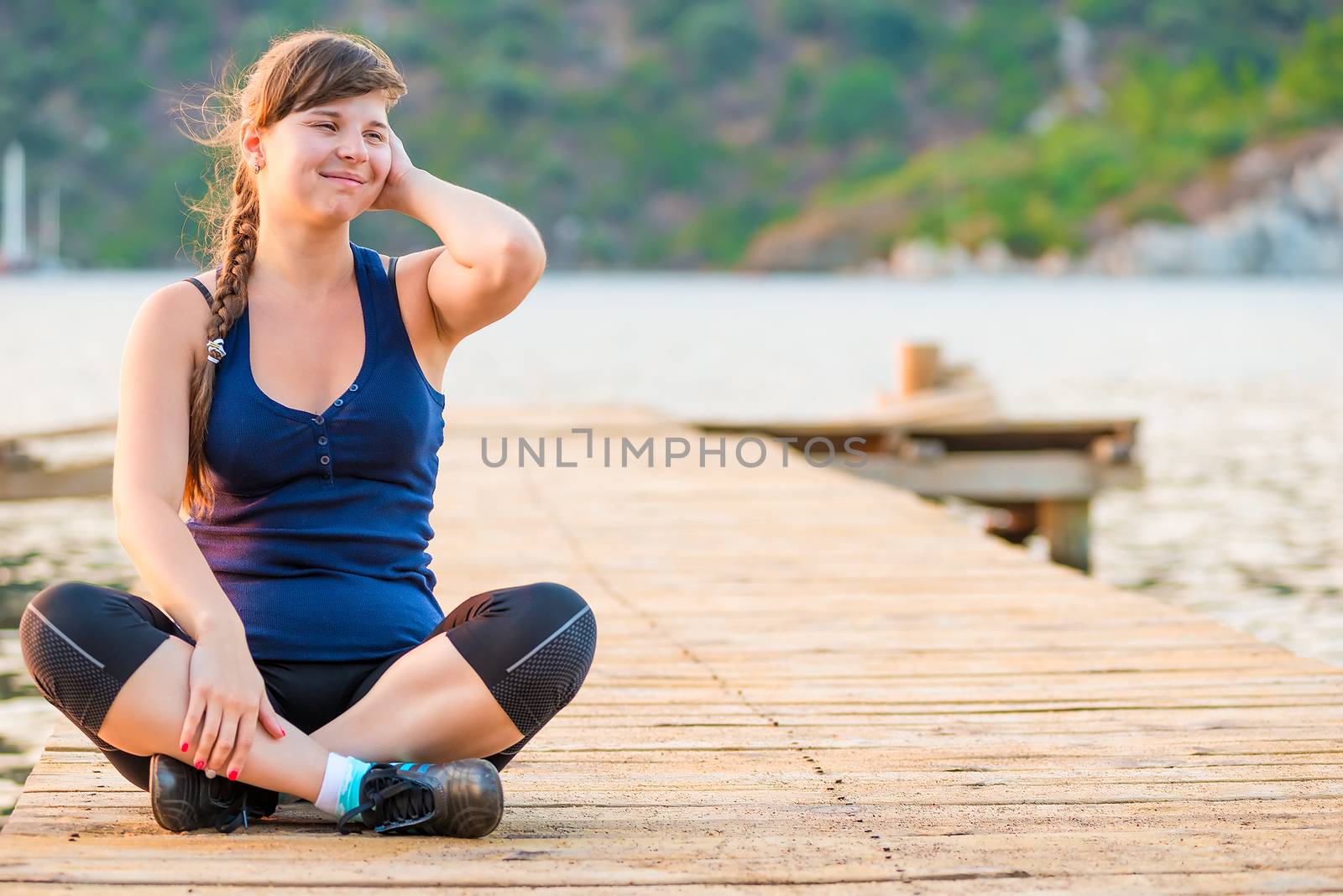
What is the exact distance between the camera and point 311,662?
2.98 m

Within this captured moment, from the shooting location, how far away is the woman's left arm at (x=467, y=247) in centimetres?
298

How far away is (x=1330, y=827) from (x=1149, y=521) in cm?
1205

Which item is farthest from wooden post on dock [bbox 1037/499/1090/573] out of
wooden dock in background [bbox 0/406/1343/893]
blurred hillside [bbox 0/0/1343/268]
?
blurred hillside [bbox 0/0/1343/268]

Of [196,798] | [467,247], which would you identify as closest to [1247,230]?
[467,247]

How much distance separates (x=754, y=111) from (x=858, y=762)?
132338 mm

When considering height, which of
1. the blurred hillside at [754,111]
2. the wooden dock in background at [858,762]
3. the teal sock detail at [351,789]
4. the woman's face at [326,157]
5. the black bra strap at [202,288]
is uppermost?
the blurred hillside at [754,111]

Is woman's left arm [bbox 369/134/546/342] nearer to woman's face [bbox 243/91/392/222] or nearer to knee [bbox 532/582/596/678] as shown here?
woman's face [bbox 243/91/392/222]

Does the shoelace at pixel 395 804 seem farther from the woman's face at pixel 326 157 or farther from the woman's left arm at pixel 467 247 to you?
the woman's face at pixel 326 157

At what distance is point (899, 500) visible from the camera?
829cm

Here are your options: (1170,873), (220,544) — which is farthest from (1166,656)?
(220,544)

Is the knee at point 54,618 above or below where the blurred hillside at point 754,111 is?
below

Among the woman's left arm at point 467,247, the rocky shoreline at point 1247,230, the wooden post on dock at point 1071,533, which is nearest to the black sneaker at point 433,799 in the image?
the woman's left arm at point 467,247

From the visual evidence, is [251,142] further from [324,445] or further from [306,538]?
[306,538]

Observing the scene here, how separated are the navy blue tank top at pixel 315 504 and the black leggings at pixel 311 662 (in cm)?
6
